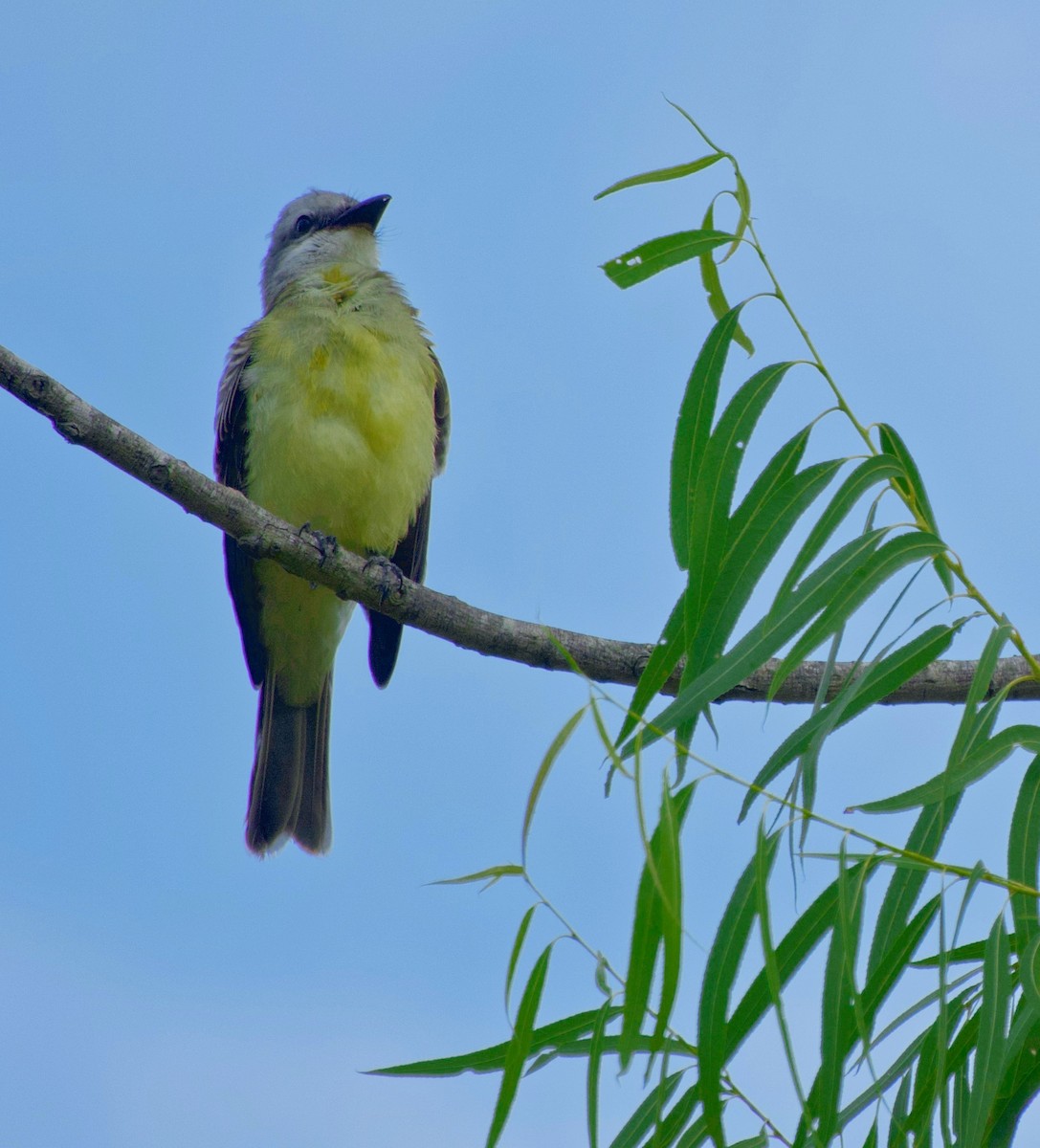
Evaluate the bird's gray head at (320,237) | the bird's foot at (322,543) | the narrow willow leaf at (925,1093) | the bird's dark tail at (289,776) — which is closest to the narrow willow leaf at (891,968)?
the narrow willow leaf at (925,1093)

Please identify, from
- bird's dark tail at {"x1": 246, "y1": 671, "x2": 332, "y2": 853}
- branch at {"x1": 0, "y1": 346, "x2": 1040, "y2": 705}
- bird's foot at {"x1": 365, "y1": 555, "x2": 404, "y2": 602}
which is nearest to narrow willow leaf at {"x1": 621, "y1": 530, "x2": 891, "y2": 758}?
branch at {"x1": 0, "y1": 346, "x2": 1040, "y2": 705}

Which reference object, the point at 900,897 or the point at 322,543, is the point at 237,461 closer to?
the point at 322,543

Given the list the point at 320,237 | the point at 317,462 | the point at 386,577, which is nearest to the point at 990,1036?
the point at 386,577

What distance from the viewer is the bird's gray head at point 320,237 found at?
20.4ft

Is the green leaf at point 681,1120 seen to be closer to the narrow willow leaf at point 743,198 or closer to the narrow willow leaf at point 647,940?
the narrow willow leaf at point 647,940

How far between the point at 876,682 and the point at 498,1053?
889mm

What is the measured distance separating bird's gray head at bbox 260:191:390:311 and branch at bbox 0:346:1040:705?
7.61 ft

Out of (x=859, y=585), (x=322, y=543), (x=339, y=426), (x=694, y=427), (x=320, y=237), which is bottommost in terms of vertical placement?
(x=859, y=585)

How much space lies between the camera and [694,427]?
2.37 meters

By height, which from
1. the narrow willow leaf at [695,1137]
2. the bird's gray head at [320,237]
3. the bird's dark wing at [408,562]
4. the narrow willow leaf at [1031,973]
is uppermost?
the bird's gray head at [320,237]

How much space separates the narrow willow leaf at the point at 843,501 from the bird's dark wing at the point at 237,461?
3.22 meters

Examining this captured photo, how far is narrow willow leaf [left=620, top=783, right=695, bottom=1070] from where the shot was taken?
170cm

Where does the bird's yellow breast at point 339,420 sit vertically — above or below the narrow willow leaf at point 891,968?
above

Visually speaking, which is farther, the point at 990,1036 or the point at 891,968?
the point at 891,968
